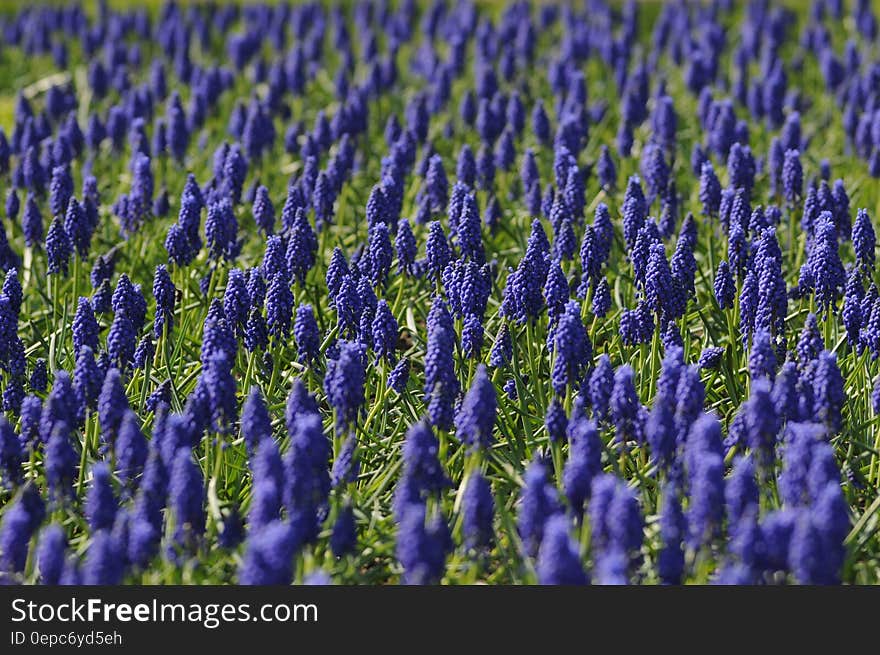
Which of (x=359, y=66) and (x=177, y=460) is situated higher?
(x=359, y=66)

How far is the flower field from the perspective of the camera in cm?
518

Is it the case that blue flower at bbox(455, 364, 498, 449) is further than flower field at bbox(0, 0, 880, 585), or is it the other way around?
blue flower at bbox(455, 364, 498, 449)

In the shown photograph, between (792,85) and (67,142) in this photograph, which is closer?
(67,142)

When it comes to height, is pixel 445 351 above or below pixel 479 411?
above

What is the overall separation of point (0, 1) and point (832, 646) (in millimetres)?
19196

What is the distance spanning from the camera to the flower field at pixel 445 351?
5.18 meters

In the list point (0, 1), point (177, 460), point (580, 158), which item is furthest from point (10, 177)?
point (0, 1)

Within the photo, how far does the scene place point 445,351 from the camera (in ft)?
19.8

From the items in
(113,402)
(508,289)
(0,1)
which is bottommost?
(113,402)

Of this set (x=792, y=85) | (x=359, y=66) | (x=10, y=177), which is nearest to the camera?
(x=10, y=177)

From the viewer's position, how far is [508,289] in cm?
710

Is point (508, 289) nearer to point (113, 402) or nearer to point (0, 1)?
point (113, 402)

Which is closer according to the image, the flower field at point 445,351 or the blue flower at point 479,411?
the flower field at point 445,351

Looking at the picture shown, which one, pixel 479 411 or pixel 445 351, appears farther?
pixel 445 351
